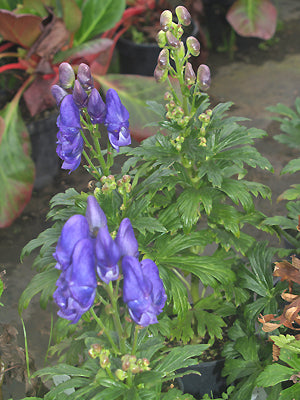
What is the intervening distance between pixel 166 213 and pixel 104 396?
2.06 ft

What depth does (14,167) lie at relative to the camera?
2959 millimetres

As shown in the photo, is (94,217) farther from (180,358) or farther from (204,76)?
(204,76)

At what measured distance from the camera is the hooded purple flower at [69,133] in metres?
1.40

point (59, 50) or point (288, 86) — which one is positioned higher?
point (59, 50)

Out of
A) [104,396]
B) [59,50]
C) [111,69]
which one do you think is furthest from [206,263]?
[111,69]

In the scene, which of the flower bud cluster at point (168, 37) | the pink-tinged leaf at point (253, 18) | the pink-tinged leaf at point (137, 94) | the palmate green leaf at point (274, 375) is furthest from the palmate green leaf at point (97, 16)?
the palmate green leaf at point (274, 375)

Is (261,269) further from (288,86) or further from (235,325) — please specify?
(288,86)

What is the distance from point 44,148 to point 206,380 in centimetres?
176

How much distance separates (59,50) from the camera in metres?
3.13

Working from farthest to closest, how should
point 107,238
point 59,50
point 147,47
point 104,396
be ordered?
point 147,47 → point 59,50 → point 104,396 → point 107,238

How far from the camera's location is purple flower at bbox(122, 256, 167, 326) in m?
1.09

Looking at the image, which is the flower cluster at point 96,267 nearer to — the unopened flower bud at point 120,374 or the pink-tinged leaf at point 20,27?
the unopened flower bud at point 120,374

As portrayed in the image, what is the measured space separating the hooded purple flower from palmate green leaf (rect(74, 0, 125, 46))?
1.85 m

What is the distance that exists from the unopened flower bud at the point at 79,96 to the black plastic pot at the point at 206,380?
100 centimetres
